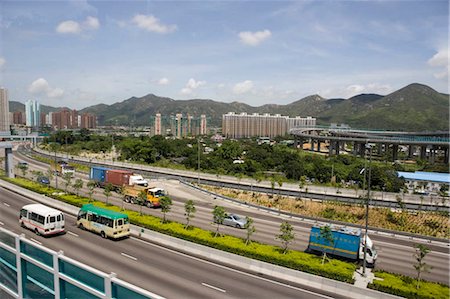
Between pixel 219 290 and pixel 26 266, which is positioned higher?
pixel 26 266

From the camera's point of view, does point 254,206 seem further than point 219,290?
Yes

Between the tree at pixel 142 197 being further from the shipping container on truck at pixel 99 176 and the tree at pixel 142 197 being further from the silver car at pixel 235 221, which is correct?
the shipping container on truck at pixel 99 176

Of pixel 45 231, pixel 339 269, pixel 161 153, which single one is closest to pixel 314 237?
pixel 339 269

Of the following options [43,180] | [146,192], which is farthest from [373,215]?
[43,180]

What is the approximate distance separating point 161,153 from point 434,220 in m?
63.5

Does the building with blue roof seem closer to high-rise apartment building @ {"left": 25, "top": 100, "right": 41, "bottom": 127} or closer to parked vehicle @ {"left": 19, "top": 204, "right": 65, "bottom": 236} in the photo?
parked vehicle @ {"left": 19, "top": 204, "right": 65, "bottom": 236}

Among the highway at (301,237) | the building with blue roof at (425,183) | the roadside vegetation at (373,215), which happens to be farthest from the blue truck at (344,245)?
the building with blue roof at (425,183)

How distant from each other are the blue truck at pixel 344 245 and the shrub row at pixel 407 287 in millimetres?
1824

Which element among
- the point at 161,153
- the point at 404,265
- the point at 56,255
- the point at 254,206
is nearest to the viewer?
the point at 56,255

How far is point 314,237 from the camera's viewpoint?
2183cm

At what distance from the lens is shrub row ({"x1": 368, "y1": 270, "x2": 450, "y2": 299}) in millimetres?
15986

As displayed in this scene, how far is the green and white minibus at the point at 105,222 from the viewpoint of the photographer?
22969 millimetres

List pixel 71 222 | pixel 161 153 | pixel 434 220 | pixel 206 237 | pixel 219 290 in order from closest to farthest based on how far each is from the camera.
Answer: pixel 219 290
pixel 206 237
pixel 71 222
pixel 434 220
pixel 161 153

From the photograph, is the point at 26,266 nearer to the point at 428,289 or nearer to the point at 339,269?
the point at 339,269
